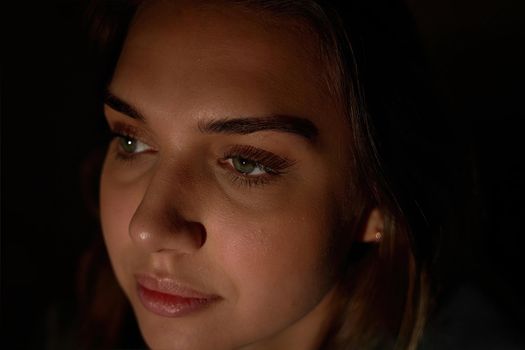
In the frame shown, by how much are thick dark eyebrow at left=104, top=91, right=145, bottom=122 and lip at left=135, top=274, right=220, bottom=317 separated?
0.85ft

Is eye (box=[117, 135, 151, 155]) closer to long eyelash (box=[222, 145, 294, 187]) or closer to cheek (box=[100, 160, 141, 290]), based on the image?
cheek (box=[100, 160, 141, 290])

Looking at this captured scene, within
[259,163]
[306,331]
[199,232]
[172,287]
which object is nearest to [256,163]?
[259,163]

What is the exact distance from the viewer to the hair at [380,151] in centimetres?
84

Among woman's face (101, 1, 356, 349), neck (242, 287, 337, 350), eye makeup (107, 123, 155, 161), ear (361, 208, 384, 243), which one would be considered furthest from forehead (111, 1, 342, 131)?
Result: neck (242, 287, 337, 350)

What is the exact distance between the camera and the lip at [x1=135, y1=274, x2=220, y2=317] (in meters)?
0.87

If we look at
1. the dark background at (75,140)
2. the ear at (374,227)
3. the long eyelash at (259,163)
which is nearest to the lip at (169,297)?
the long eyelash at (259,163)

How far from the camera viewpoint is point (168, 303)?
92 centimetres

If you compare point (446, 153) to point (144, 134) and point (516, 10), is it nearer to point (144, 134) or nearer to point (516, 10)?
point (516, 10)

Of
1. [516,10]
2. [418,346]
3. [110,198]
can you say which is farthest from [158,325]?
[516,10]

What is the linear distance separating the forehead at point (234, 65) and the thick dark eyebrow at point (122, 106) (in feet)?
0.06

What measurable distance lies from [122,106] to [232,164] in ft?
0.64

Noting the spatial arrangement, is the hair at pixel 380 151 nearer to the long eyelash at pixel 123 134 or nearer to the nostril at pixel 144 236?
the long eyelash at pixel 123 134

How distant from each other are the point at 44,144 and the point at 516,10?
1189mm

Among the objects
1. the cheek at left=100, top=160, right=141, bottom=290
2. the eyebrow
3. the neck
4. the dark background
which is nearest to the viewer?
the eyebrow
